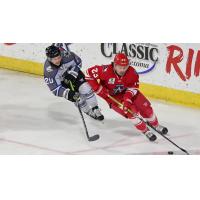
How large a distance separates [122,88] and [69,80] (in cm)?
35

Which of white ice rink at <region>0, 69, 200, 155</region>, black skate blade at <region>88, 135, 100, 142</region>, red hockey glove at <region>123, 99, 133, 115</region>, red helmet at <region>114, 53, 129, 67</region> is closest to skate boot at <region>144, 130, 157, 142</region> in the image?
white ice rink at <region>0, 69, 200, 155</region>

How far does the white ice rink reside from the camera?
3.85m

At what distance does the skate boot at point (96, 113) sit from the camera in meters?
4.00

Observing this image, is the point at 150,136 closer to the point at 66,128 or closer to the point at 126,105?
the point at 126,105

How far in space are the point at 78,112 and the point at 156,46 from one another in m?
0.71

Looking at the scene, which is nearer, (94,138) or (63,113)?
(94,138)

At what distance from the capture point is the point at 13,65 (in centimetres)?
447

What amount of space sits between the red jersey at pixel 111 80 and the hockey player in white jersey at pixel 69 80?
0.05 metres

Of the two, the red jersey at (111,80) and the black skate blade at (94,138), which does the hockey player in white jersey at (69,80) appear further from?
the black skate blade at (94,138)

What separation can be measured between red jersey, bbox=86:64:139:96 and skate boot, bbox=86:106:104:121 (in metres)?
0.13

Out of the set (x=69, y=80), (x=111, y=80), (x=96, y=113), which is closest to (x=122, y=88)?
(x=111, y=80)

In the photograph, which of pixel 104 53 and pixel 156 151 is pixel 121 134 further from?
pixel 104 53

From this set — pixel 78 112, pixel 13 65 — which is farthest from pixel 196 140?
pixel 13 65

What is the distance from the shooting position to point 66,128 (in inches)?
156
